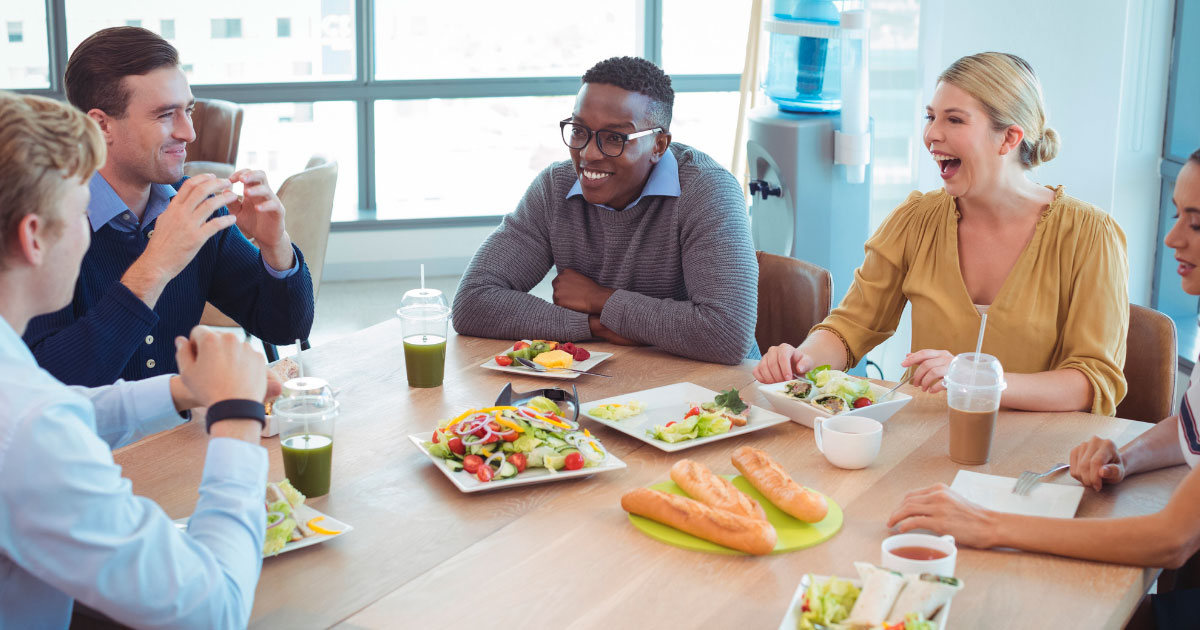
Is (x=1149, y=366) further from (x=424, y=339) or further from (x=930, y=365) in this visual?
(x=424, y=339)

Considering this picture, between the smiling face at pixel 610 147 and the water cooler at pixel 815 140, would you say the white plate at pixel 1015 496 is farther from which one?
the water cooler at pixel 815 140

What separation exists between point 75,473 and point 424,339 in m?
1.09

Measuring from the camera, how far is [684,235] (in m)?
2.61

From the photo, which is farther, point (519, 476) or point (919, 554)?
point (519, 476)

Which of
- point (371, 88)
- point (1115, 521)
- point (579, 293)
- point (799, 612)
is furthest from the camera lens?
point (371, 88)

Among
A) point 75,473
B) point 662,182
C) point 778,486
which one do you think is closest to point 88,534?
point 75,473

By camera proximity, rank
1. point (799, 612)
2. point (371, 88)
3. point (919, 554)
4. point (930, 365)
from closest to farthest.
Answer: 1. point (799, 612)
2. point (919, 554)
3. point (930, 365)
4. point (371, 88)

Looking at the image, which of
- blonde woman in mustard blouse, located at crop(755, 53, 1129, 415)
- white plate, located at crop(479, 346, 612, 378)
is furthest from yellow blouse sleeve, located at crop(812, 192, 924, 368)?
white plate, located at crop(479, 346, 612, 378)

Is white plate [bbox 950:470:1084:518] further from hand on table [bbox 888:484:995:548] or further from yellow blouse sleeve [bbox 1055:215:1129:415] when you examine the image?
yellow blouse sleeve [bbox 1055:215:1129:415]

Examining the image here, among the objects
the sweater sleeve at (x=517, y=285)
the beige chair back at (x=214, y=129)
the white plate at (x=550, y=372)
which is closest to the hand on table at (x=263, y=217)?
the sweater sleeve at (x=517, y=285)

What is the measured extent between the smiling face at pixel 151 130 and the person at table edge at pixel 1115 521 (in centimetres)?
159

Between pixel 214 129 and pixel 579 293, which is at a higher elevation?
pixel 214 129

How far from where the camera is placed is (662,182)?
105 inches

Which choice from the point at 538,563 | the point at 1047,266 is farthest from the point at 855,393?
the point at 538,563
